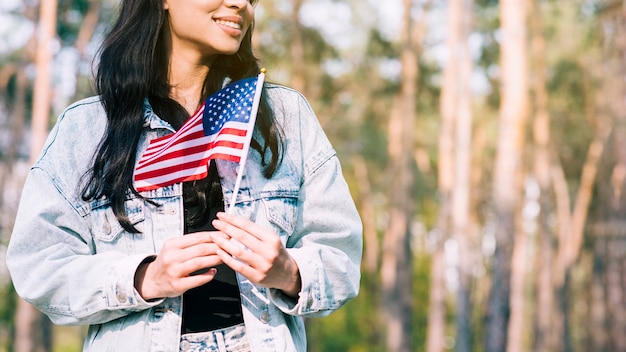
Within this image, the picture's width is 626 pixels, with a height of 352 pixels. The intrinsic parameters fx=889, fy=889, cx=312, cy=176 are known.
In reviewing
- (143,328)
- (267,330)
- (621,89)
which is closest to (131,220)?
(143,328)

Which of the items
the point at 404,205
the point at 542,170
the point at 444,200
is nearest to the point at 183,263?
the point at 444,200

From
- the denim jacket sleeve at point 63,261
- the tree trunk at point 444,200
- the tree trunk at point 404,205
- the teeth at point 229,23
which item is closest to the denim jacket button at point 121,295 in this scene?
the denim jacket sleeve at point 63,261

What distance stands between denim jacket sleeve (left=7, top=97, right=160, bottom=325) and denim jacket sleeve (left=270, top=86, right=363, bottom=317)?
1.26ft

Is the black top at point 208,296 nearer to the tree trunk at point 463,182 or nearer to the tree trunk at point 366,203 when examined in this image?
the tree trunk at point 463,182

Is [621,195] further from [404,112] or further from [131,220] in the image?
[131,220]

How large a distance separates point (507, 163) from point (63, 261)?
15.1m

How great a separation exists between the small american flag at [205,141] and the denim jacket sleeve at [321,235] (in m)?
0.19

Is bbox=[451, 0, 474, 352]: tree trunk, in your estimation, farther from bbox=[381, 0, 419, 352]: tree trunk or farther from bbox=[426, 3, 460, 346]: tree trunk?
bbox=[381, 0, 419, 352]: tree trunk

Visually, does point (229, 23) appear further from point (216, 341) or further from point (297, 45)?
point (297, 45)

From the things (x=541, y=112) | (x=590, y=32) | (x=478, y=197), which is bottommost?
(x=478, y=197)

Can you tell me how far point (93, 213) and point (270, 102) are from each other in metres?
0.59

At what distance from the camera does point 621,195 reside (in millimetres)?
19797

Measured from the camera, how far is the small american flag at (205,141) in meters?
2.28

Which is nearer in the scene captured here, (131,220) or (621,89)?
(131,220)
